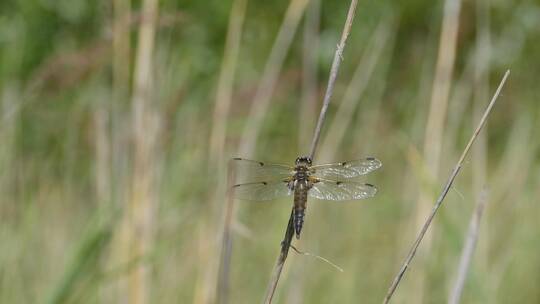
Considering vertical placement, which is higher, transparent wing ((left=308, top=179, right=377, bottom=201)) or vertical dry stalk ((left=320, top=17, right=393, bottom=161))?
vertical dry stalk ((left=320, top=17, right=393, bottom=161))

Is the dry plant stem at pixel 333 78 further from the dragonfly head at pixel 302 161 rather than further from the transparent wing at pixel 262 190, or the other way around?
the transparent wing at pixel 262 190

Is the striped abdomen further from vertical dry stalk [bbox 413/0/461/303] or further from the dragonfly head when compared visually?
vertical dry stalk [bbox 413/0/461/303]

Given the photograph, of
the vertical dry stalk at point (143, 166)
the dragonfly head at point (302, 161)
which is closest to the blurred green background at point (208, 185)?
the vertical dry stalk at point (143, 166)

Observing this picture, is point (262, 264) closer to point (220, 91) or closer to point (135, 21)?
point (220, 91)

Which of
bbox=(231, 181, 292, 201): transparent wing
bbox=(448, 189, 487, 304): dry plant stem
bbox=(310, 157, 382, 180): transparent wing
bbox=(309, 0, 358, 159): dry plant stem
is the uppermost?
bbox=(309, 0, 358, 159): dry plant stem

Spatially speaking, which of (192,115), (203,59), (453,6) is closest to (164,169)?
(192,115)

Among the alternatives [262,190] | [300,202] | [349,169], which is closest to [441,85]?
[349,169]

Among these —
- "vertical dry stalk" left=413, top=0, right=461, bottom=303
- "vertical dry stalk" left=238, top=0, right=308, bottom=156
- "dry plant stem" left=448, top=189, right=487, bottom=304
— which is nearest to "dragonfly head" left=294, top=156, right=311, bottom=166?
"dry plant stem" left=448, top=189, right=487, bottom=304
